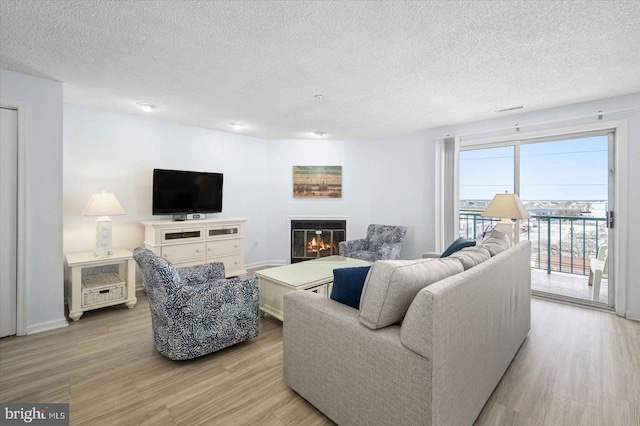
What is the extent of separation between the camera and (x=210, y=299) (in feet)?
7.36

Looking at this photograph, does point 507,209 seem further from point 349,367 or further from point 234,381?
point 234,381

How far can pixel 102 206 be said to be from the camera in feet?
10.8

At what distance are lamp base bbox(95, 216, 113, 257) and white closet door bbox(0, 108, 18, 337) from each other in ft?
2.14

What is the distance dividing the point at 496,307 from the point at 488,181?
294 centimetres

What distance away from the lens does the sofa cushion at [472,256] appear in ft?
6.01

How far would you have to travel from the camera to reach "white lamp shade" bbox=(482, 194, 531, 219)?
126 inches

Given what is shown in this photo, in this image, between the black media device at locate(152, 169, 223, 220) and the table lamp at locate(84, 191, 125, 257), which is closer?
the table lamp at locate(84, 191, 125, 257)

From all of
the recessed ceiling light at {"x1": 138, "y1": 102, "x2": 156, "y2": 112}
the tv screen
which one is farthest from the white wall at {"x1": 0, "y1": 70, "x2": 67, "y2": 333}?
the tv screen

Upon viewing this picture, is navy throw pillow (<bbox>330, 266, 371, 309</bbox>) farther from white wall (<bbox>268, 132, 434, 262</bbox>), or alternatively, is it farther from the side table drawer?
white wall (<bbox>268, 132, 434, 262</bbox>)

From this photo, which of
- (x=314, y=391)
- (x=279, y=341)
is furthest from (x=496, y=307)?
(x=279, y=341)

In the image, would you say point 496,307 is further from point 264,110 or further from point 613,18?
point 264,110

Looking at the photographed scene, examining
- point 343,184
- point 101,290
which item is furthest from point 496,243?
point 101,290

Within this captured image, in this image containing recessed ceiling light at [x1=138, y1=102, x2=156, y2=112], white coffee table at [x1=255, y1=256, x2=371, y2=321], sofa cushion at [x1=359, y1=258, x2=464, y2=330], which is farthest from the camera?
recessed ceiling light at [x1=138, y1=102, x2=156, y2=112]

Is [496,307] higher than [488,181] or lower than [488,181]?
lower
